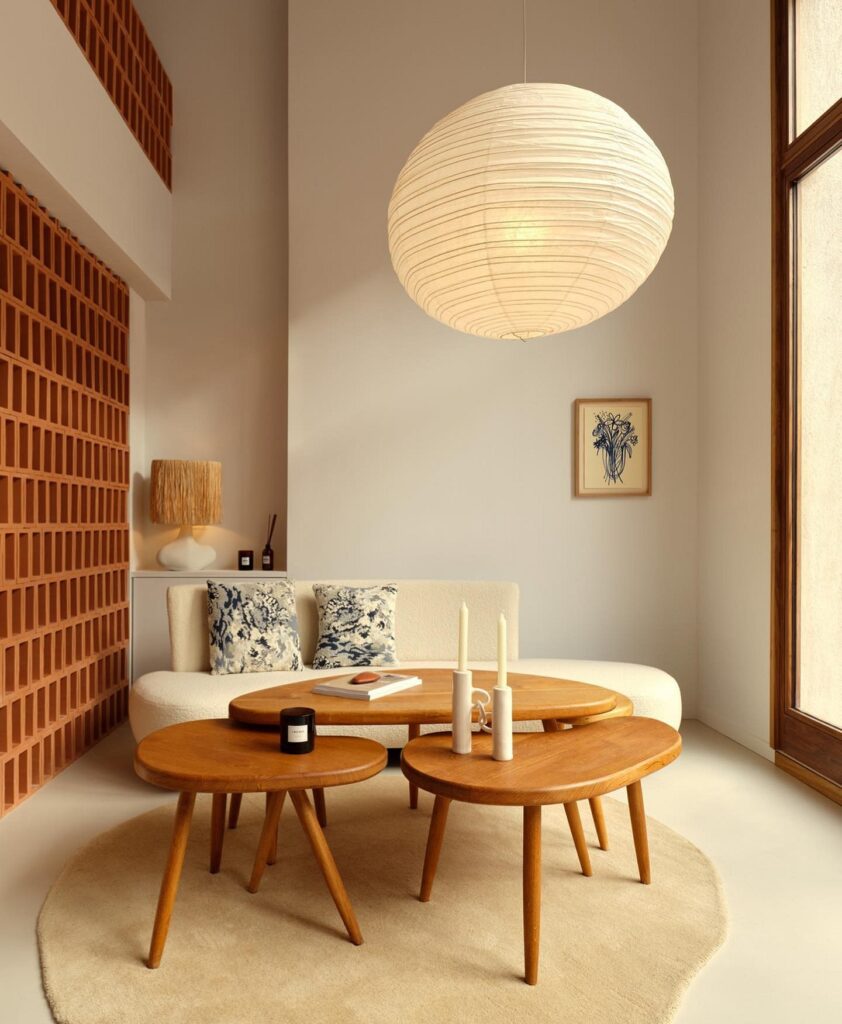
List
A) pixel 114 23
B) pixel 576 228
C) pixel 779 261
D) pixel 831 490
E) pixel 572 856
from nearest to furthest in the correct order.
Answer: pixel 576 228, pixel 572 856, pixel 831 490, pixel 779 261, pixel 114 23

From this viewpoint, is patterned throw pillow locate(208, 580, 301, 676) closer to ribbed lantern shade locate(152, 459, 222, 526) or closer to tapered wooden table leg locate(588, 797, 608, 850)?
ribbed lantern shade locate(152, 459, 222, 526)

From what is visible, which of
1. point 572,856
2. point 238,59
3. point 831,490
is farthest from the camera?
point 238,59

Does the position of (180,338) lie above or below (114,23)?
below

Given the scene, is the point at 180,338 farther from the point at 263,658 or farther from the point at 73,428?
the point at 263,658

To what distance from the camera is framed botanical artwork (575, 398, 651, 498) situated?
4.74 meters

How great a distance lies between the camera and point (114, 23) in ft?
13.5

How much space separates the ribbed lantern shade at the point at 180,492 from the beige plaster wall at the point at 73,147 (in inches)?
40.4

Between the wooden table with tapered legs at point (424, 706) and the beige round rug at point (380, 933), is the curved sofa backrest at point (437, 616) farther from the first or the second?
the beige round rug at point (380, 933)

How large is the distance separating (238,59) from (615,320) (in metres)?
2.76

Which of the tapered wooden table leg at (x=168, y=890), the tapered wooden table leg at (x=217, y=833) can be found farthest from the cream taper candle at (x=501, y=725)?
the tapered wooden table leg at (x=217, y=833)

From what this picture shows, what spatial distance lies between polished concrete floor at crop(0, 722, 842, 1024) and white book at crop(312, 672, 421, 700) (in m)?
0.90

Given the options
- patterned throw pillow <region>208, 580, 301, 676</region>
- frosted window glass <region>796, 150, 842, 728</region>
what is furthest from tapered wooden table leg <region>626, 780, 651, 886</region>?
patterned throw pillow <region>208, 580, 301, 676</region>

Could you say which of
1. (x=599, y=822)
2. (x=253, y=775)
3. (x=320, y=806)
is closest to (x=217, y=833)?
(x=320, y=806)

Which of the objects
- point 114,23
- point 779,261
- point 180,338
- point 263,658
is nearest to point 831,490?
point 779,261
